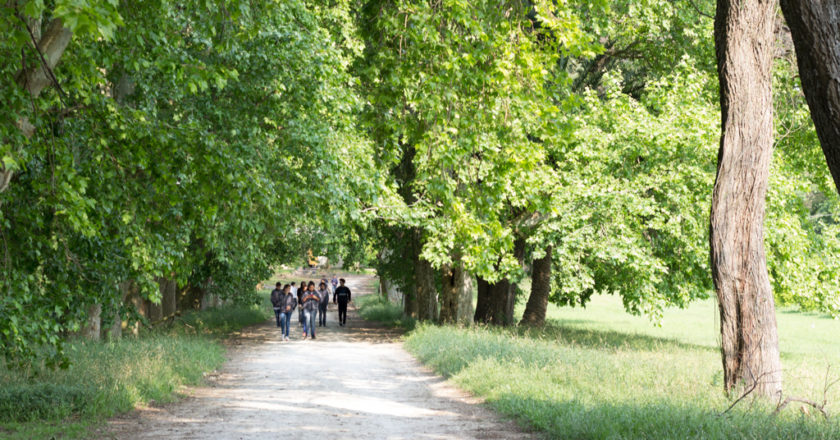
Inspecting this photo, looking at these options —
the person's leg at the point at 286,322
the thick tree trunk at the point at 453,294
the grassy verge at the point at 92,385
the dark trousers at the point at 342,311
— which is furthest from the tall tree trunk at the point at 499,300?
the grassy verge at the point at 92,385

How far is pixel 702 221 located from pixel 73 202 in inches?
609

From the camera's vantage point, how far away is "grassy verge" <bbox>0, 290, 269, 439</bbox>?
8.70m

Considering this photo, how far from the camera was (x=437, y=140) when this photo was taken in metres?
10.4

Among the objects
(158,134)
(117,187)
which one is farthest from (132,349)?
(158,134)

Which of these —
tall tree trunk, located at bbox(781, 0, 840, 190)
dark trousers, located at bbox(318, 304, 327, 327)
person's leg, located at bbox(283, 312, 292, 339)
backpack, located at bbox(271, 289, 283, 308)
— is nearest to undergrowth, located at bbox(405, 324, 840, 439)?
tall tree trunk, located at bbox(781, 0, 840, 190)

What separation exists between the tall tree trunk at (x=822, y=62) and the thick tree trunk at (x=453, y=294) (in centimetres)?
1980

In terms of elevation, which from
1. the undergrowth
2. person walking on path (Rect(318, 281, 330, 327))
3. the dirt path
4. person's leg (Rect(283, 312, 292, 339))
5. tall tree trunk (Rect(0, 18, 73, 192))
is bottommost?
the dirt path

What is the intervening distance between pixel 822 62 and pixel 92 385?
9.07 metres

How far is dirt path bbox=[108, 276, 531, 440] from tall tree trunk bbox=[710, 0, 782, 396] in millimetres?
2880

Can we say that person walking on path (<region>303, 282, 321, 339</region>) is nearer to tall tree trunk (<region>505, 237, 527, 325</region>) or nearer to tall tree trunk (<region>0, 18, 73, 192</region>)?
tall tree trunk (<region>505, 237, 527, 325</region>)

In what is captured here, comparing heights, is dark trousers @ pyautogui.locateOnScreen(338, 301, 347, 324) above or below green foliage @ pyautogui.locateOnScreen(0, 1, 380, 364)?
below

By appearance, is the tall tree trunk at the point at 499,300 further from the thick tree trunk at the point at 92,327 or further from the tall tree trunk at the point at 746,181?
the tall tree trunk at the point at 746,181

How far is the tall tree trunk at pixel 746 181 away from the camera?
9023 mm

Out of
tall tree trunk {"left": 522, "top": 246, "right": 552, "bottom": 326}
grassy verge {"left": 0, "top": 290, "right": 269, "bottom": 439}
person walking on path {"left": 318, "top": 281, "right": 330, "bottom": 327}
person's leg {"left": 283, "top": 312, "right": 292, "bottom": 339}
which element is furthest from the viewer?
person walking on path {"left": 318, "top": 281, "right": 330, "bottom": 327}
